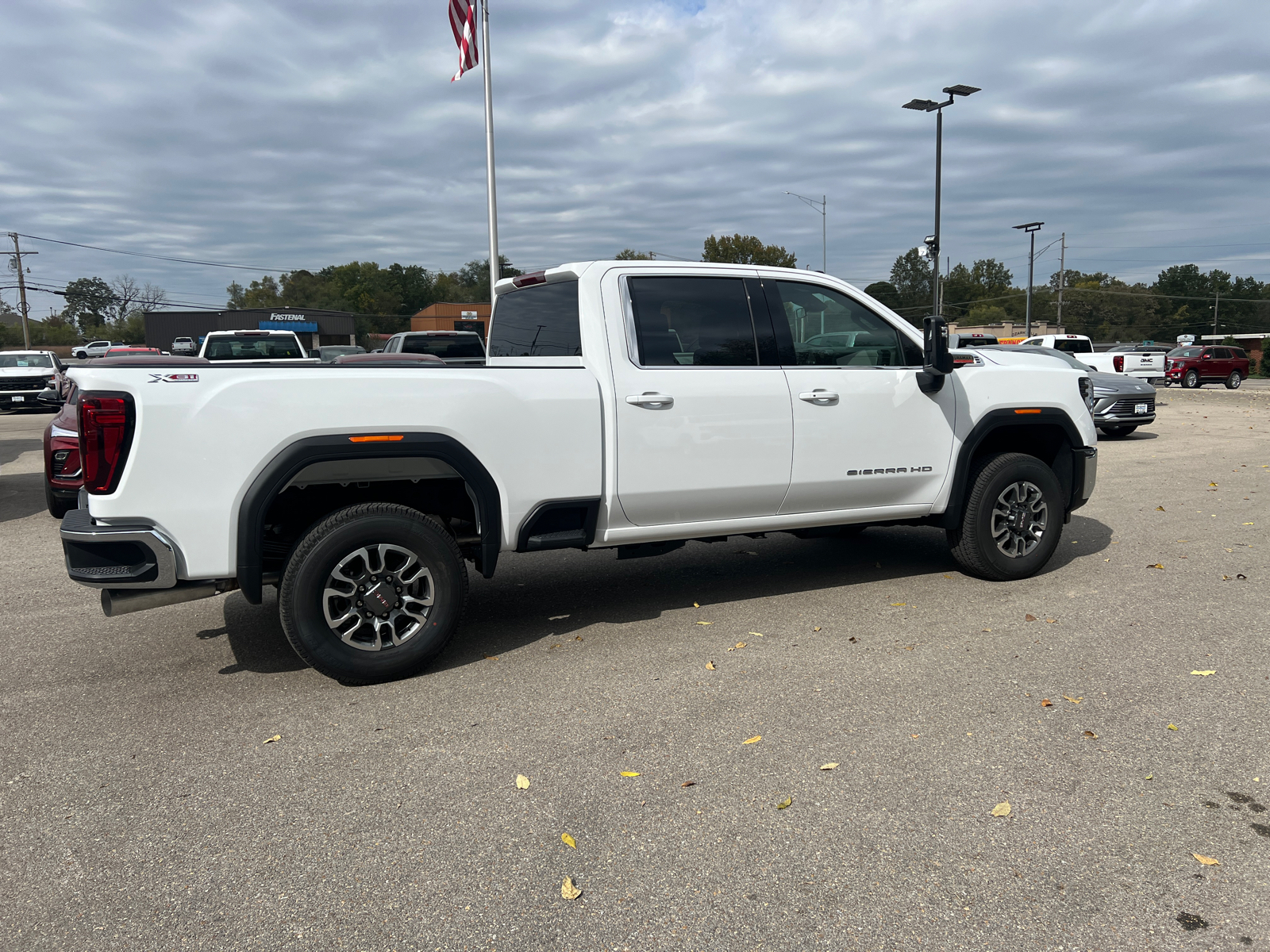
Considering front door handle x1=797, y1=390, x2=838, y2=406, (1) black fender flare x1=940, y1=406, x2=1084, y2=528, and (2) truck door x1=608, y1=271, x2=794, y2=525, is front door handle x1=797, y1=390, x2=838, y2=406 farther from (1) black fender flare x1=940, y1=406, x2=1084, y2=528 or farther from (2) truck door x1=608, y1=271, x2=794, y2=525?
(1) black fender flare x1=940, y1=406, x2=1084, y2=528

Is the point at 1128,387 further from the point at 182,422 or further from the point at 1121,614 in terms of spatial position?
the point at 182,422

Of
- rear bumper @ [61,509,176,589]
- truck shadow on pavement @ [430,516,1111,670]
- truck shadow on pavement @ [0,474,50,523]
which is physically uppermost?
rear bumper @ [61,509,176,589]

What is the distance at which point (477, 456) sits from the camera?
14.8 ft

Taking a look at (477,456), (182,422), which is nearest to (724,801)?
(477,456)

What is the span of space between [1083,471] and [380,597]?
4819mm

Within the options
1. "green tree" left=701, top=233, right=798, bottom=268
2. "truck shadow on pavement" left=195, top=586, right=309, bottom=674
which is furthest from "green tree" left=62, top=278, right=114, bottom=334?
"truck shadow on pavement" left=195, top=586, right=309, bottom=674

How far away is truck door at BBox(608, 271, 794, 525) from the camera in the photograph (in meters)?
4.89

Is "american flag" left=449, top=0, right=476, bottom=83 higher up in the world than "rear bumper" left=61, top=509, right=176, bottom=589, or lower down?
higher up

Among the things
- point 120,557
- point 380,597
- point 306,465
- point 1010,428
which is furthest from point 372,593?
point 1010,428

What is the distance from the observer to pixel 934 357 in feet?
18.3

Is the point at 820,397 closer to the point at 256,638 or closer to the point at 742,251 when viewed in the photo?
the point at 256,638

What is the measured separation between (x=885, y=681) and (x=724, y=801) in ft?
4.69

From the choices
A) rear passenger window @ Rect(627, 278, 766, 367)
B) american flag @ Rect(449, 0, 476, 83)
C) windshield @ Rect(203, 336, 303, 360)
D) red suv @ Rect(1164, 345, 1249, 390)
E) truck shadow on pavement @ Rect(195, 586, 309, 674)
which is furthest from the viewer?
red suv @ Rect(1164, 345, 1249, 390)

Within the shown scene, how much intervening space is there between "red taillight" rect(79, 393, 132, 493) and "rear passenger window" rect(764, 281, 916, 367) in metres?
3.51
